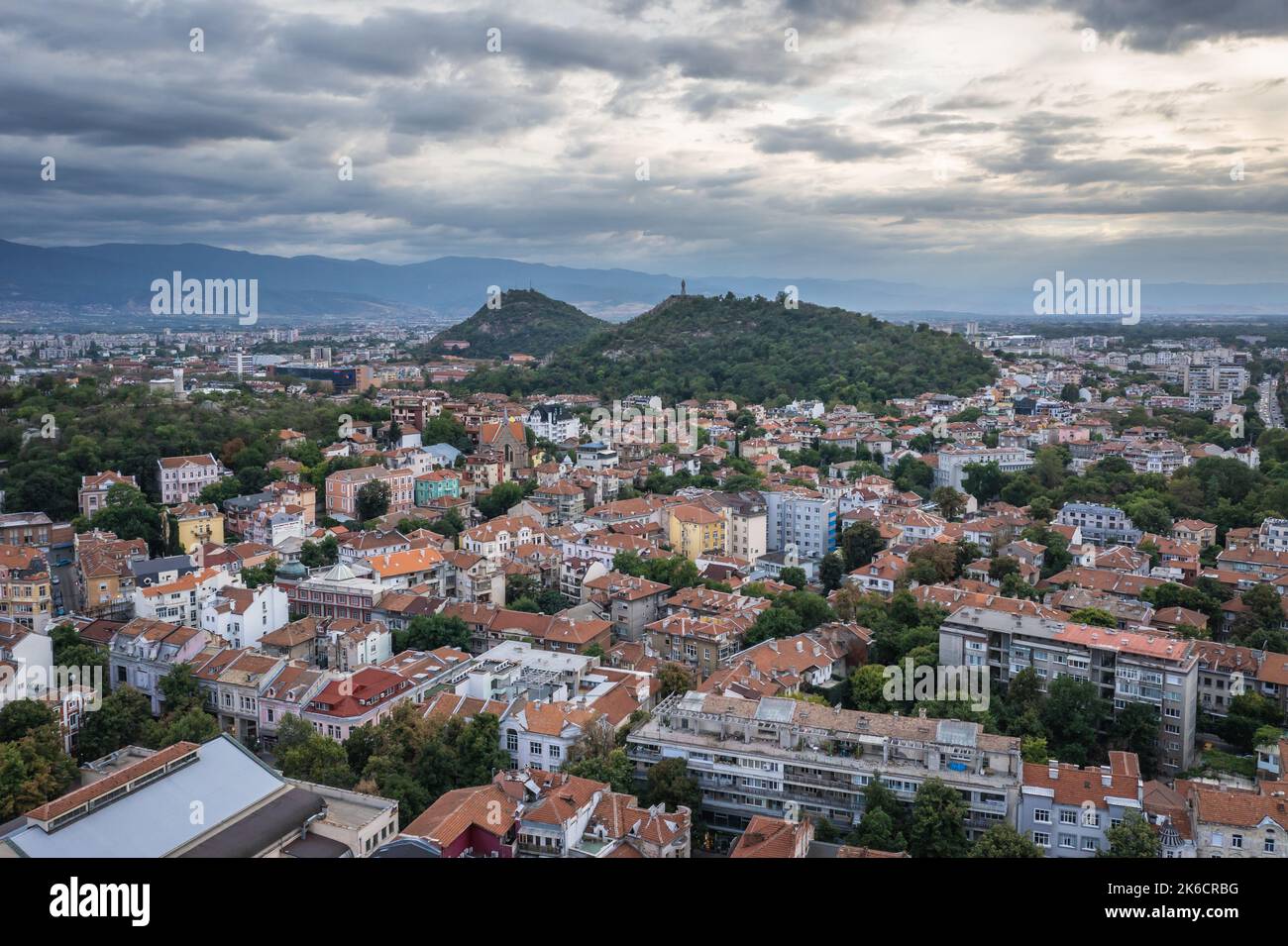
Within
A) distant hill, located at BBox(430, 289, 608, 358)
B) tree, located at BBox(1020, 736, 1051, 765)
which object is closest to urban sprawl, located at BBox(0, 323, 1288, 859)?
tree, located at BBox(1020, 736, 1051, 765)

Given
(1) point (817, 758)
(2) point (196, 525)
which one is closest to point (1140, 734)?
(1) point (817, 758)

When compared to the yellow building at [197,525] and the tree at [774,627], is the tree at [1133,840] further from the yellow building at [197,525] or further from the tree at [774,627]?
the yellow building at [197,525]

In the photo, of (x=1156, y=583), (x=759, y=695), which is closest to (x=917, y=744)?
(x=759, y=695)

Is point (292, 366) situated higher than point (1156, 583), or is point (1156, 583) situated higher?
point (292, 366)

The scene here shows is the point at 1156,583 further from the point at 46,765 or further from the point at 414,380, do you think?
the point at 414,380

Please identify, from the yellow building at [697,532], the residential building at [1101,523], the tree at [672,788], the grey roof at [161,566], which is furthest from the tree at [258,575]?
the residential building at [1101,523]

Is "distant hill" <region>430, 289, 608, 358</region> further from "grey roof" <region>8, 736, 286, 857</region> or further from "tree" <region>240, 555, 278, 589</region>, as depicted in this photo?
"grey roof" <region>8, 736, 286, 857</region>

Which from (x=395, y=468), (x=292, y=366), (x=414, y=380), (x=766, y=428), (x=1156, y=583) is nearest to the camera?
(x=1156, y=583)
